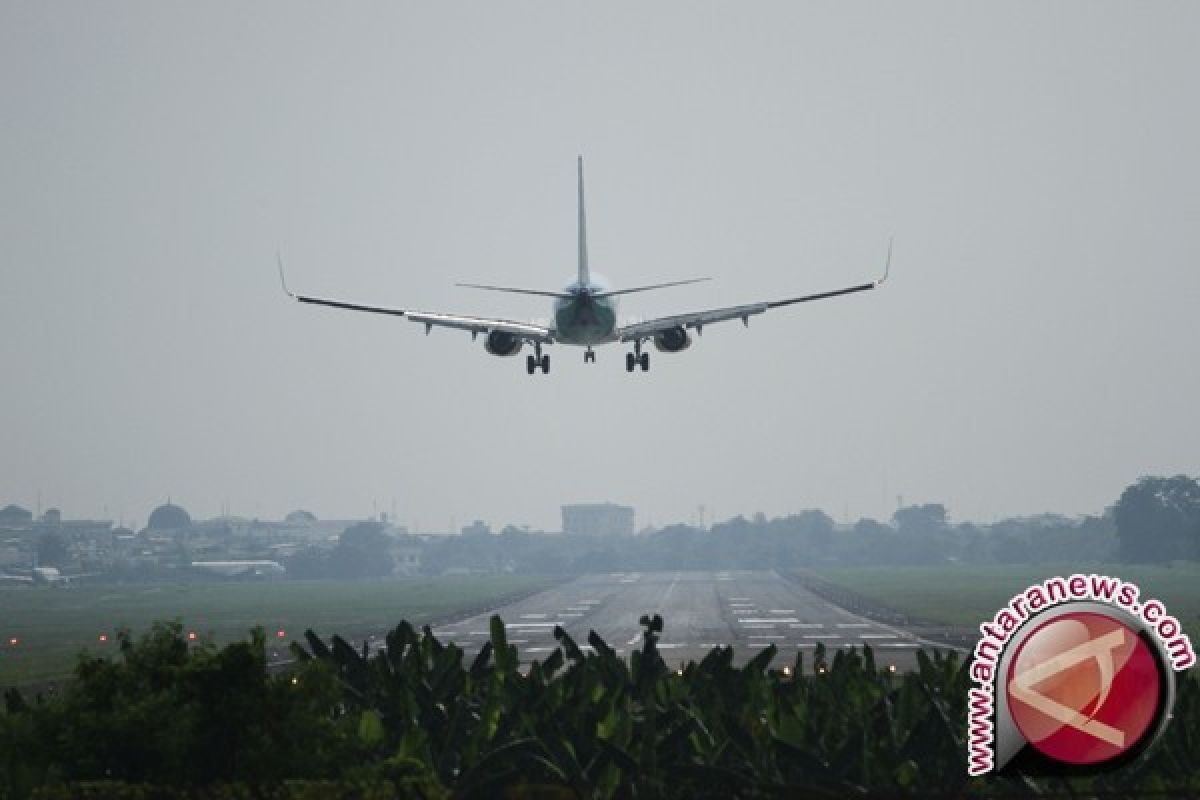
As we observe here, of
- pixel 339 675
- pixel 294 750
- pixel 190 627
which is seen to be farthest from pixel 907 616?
pixel 294 750

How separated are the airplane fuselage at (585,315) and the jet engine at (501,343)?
1984 mm

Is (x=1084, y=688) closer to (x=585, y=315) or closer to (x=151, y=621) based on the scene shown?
(x=585, y=315)

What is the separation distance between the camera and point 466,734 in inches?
1524

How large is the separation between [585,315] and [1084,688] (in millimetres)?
55725

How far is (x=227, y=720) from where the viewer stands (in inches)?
1224

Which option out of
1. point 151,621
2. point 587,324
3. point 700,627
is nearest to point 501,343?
point 587,324

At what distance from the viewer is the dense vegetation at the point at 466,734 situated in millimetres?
30797

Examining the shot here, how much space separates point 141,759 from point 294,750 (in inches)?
108

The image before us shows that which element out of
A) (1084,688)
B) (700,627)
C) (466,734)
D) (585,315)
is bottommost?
(466,734)

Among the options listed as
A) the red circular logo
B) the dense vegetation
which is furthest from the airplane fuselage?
the red circular logo

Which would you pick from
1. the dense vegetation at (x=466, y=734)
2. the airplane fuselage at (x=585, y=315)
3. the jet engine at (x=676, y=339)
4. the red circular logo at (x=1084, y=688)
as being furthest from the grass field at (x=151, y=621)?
the red circular logo at (x=1084, y=688)

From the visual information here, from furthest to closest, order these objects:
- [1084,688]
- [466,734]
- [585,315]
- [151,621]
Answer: [151,621]
[585,315]
[466,734]
[1084,688]

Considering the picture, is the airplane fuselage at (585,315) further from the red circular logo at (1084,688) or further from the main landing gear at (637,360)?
the red circular logo at (1084,688)

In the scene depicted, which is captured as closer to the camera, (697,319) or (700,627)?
(697,319)
